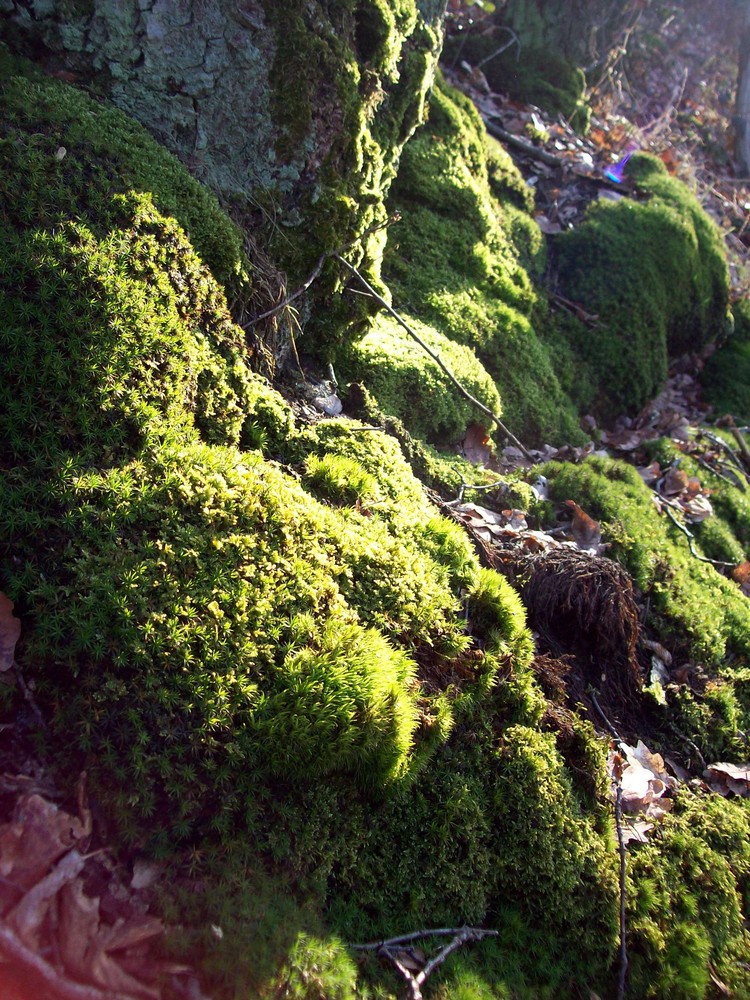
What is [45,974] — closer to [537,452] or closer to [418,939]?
[418,939]

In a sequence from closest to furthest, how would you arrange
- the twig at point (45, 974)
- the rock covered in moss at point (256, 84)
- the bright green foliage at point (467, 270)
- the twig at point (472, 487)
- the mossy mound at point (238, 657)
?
the twig at point (45, 974) < the mossy mound at point (238, 657) < the rock covered in moss at point (256, 84) < the twig at point (472, 487) < the bright green foliage at point (467, 270)

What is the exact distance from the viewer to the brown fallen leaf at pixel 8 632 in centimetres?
236

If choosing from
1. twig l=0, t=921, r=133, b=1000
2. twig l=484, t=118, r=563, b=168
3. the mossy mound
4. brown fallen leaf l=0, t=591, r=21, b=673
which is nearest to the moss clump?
the mossy mound

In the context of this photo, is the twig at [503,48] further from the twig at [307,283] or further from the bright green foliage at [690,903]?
the bright green foliage at [690,903]

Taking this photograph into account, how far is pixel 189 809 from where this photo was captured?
232cm

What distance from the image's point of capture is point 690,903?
10.3 feet

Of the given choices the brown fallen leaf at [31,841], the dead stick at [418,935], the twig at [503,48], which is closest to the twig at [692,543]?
the dead stick at [418,935]

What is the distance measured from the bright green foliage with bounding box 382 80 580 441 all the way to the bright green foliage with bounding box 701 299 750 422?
2593 millimetres

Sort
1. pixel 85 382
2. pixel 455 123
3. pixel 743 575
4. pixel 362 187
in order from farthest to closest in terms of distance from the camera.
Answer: pixel 455 123 < pixel 743 575 < pixel 362 187 < pixel 85 382

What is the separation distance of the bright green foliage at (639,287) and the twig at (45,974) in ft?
20.3

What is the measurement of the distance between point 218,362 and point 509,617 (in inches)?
73.2

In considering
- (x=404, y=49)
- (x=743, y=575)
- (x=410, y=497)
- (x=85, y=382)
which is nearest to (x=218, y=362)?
(x=85, y=382)

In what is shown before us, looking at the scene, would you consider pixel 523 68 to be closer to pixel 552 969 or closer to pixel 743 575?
pixel 743 575

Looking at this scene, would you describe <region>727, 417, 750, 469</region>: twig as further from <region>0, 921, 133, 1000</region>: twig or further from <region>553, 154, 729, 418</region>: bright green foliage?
<region>0, 921, 133, 1000</region>: twig
